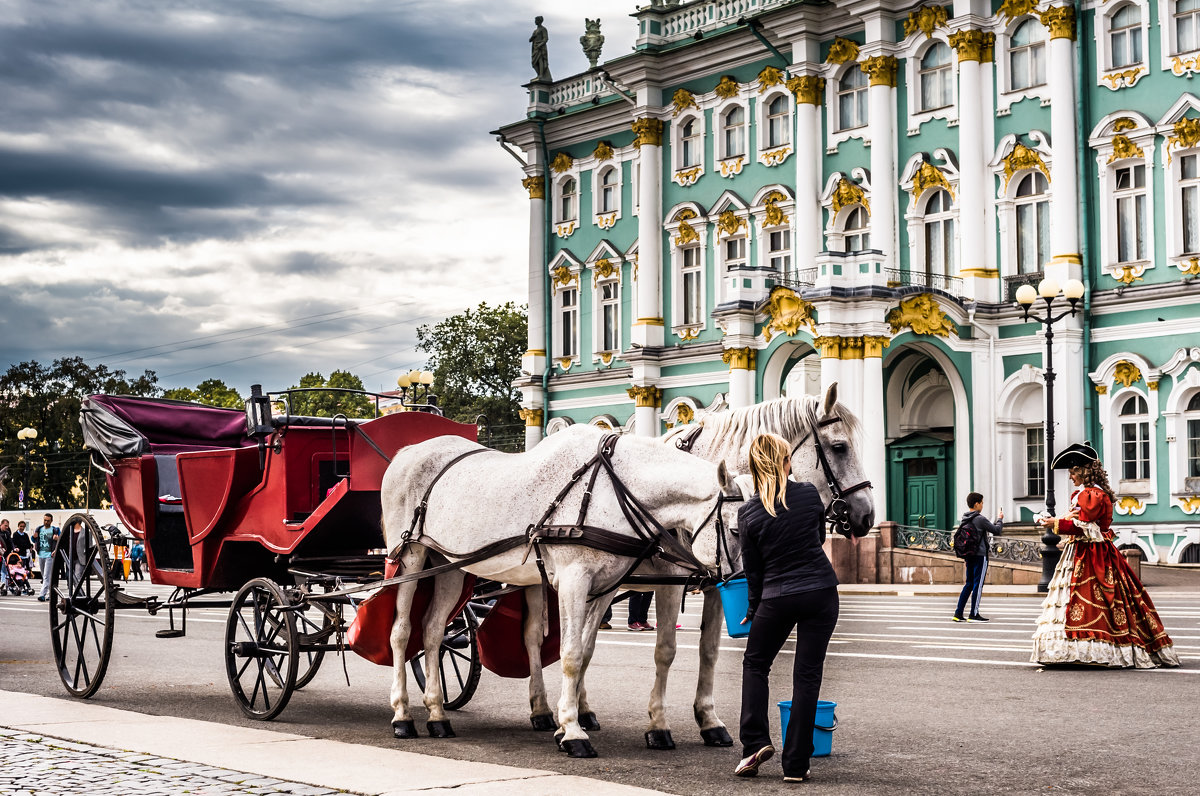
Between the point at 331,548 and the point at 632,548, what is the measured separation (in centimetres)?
361

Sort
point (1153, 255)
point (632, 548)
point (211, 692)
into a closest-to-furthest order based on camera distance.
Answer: point (632, 548), point (211, 692), point (1153, 255)

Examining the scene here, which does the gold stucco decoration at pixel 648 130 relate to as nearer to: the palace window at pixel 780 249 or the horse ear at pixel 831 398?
the palace window at pixel 780 249

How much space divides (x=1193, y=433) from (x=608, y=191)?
21.2m

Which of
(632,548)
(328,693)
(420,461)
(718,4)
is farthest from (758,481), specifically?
(718,4)

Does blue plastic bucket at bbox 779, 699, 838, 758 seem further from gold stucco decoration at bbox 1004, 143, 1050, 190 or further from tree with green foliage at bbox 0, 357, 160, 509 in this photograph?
tree with green foliage at bbox 0, 357, 160, 509

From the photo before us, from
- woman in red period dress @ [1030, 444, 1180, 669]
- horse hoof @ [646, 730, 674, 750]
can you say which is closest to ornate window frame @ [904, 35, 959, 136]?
woman in red period dress @ [1030, 444, 1180, 669]

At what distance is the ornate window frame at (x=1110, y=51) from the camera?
111 ft

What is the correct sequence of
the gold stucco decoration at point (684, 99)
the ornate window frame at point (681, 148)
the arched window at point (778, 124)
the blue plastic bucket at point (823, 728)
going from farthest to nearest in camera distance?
the gold stucco decoration at point (684, 99) < the ornate window frame at point (681, 148) < the arched window at point (778, 124) < the blue plastic bucket at point (823, 728)

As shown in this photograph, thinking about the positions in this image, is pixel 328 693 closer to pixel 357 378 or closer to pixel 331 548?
pixel 331 548

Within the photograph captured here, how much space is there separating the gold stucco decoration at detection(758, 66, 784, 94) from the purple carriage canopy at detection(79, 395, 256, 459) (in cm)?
2998

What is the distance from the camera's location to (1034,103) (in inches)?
1404

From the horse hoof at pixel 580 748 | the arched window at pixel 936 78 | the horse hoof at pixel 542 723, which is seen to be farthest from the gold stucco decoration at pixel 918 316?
the horse hoof at pixel 580 748

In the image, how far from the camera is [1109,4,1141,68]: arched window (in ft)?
112

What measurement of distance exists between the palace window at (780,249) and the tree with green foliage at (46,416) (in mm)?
43084
